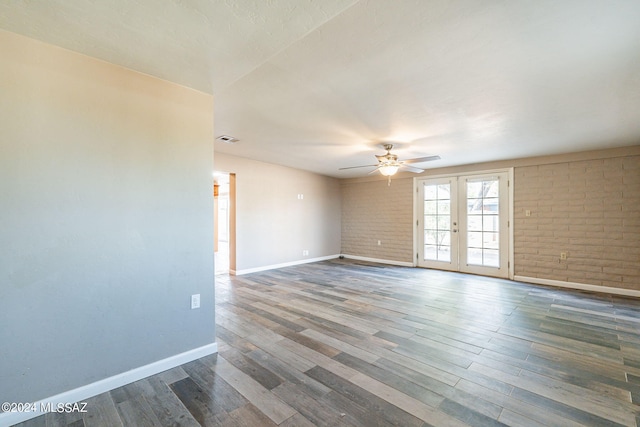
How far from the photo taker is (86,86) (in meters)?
1.90

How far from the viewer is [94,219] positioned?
6.33 ft

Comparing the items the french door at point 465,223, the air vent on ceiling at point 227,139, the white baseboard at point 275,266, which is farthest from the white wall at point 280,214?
the french door at point 465,223

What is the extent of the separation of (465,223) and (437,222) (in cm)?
62

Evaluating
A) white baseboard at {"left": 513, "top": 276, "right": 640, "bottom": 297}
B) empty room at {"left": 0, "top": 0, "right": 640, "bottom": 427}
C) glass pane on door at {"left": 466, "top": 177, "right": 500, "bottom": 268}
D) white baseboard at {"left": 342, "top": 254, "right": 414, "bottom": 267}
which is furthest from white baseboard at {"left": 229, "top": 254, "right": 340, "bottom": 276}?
white baseboard at {"left": 513, "top": 276, "right": 640, "bottom": 297}

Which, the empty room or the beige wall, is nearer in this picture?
the empty room

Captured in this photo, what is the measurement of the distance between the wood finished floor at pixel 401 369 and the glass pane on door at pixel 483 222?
1.70 metres

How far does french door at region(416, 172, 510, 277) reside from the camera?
5.56 m

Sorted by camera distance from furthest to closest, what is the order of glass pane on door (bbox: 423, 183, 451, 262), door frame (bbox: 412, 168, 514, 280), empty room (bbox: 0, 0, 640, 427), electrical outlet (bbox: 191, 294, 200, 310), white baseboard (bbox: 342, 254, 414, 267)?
white baseboard (bbox: 342, 254, 414, 267), glass pane on door (bbox: 423, 183, 451, 262), door frame (bbox: 412, 168, 514, 280), electrical outlet (bbox: 191, 294, 200, 310), empty room (bbox: 0, 0, 640, 427)

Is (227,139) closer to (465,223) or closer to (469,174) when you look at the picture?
(469,174)

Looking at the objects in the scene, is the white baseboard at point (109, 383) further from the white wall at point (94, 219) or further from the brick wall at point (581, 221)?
the brick wall at point (581, 221)

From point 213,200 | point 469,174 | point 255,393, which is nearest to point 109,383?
point 255,393

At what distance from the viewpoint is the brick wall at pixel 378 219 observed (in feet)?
22.7

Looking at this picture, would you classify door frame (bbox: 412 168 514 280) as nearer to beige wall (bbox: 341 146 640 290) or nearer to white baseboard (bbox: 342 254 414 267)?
beige wall (bbox: 341 146 640 290)

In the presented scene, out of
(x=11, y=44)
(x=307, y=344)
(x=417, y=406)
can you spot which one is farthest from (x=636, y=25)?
(x=11, y=44)
